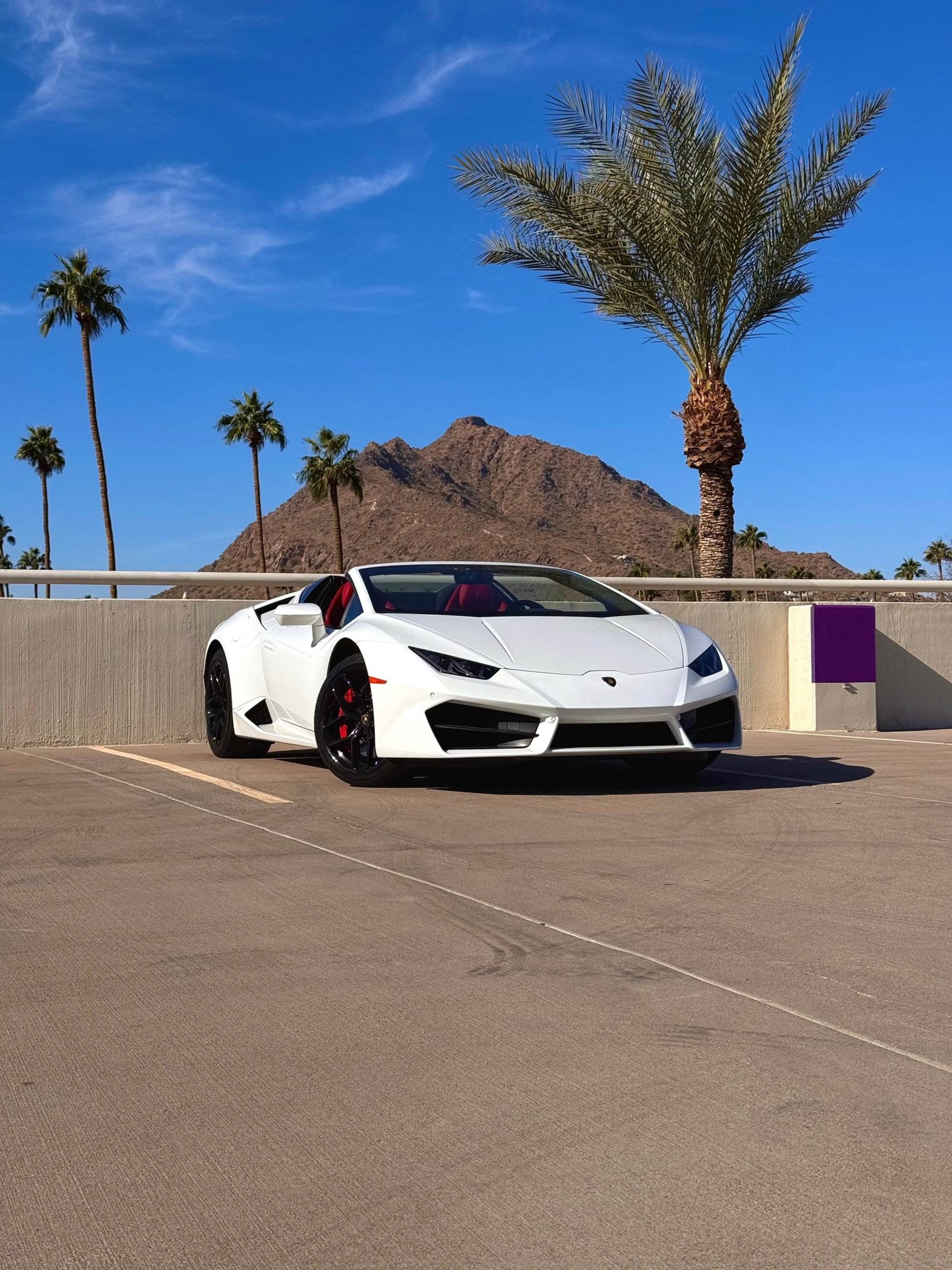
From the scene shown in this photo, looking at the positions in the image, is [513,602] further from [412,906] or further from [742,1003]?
[742,1003]

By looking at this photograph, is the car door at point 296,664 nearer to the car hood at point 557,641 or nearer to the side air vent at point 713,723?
the car hood at point 557,641

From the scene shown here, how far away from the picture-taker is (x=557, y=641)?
278 inches

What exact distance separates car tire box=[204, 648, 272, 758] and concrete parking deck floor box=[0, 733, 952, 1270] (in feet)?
10.1

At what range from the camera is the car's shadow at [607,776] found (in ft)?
23.6

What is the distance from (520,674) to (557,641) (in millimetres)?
498

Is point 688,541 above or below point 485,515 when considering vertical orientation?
below

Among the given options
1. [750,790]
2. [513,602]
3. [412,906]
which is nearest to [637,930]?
[412,906]

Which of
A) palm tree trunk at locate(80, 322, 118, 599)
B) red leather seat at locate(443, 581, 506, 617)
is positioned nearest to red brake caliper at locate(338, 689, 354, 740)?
red leather seat at locate(443, 581, 506, 617)

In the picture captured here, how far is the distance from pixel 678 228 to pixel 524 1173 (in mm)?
14711

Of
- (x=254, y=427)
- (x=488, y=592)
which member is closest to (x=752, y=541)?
(x=254, y=427)

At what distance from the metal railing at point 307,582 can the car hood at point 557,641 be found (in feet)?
5.76

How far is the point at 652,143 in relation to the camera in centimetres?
1541

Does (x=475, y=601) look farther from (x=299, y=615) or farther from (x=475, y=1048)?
(x=475, y=1048)

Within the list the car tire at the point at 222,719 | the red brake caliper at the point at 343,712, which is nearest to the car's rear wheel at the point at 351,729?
the red brake caliper at the point at 343,712
